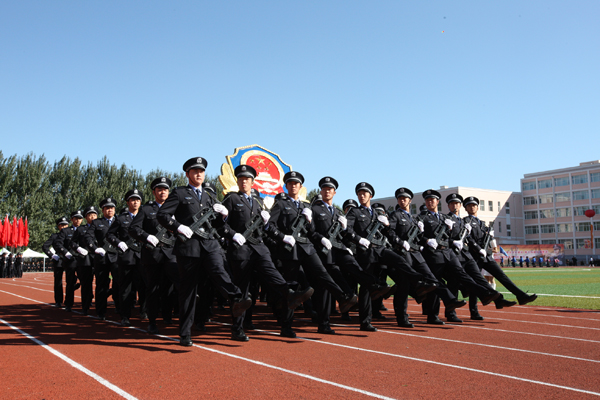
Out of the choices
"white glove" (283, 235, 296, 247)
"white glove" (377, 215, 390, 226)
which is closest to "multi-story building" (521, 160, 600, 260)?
"white glove" (377, 215, 390, 226)

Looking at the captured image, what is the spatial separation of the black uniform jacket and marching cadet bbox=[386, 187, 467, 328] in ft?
10.6

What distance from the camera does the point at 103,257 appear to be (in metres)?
9.61

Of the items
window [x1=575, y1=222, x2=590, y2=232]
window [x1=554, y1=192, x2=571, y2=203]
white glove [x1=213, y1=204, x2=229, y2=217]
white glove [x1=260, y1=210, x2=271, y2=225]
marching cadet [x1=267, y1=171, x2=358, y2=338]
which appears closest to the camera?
white glove [x1=213, y1=204, x2=229, y2=217]

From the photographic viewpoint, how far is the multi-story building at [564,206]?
83.4m

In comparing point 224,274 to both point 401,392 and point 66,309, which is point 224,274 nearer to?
point 401,392

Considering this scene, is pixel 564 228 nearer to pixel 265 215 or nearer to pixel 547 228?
pixel 547 228

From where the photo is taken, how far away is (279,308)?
855 centimetres

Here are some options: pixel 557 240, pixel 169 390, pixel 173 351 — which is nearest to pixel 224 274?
pixel 173 351

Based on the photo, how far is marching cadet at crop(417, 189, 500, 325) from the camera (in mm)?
8320

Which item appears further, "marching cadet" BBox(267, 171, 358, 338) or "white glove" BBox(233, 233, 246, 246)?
"marching cadet" BBox(267, 171, 358, 338)

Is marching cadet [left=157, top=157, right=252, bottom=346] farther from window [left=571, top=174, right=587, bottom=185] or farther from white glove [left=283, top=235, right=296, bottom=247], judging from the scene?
window [left=571, top=174, right=587, bottom=185]

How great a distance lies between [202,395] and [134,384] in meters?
0.75

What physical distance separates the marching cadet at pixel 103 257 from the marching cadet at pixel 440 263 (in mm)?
5602

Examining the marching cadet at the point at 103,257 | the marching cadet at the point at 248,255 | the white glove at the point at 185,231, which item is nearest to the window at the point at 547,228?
the marching cadet at the point at 103,257
